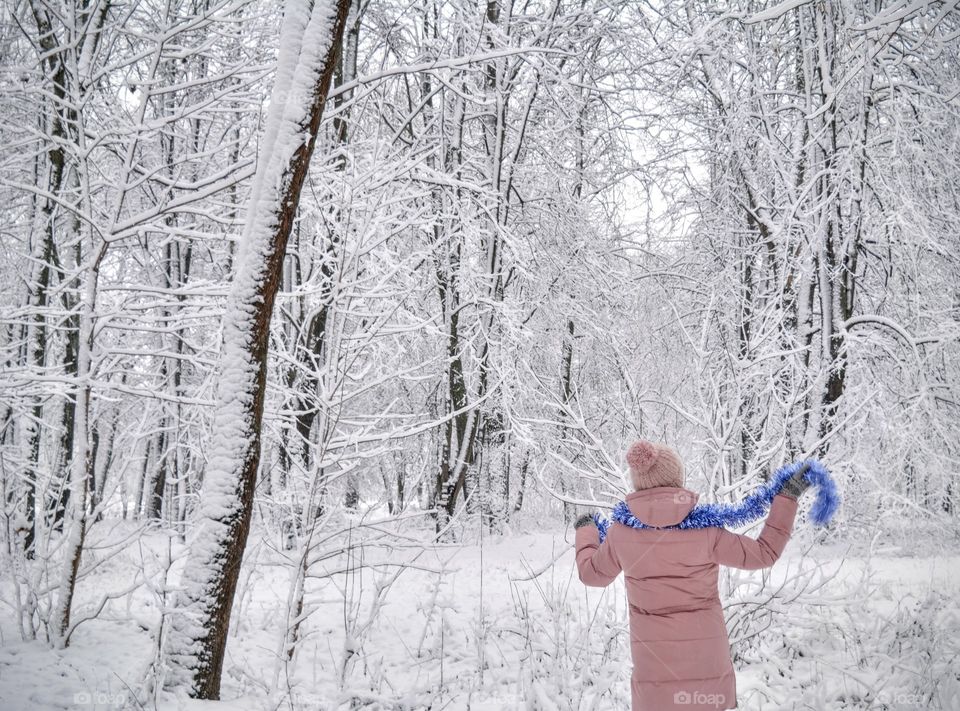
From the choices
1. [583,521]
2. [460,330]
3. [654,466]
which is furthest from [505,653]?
[460,330]

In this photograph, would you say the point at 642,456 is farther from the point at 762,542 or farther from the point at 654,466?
the point at 762,542

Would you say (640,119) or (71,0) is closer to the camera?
(71,0)

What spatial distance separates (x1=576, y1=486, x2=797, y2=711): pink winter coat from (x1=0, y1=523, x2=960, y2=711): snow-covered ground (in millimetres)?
811

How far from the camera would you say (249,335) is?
Answer: 11.7 feet

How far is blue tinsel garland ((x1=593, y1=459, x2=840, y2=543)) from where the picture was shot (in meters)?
2.47

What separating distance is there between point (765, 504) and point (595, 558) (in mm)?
799

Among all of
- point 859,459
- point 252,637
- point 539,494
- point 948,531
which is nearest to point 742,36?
point 859,459

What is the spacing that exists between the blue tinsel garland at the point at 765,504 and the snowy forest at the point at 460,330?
4.22 feet

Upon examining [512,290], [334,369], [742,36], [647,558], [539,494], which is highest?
[742,36]

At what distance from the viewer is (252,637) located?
534cm

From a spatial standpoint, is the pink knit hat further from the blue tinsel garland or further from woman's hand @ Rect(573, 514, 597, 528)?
woman's hand @ Rect(573, 514, 597, 528)

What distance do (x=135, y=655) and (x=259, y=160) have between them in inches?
143

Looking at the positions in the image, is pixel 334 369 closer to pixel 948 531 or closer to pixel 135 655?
pixel 135 655

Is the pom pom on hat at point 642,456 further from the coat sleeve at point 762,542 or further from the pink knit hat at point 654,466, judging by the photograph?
the coat sleeve at point 762,542
